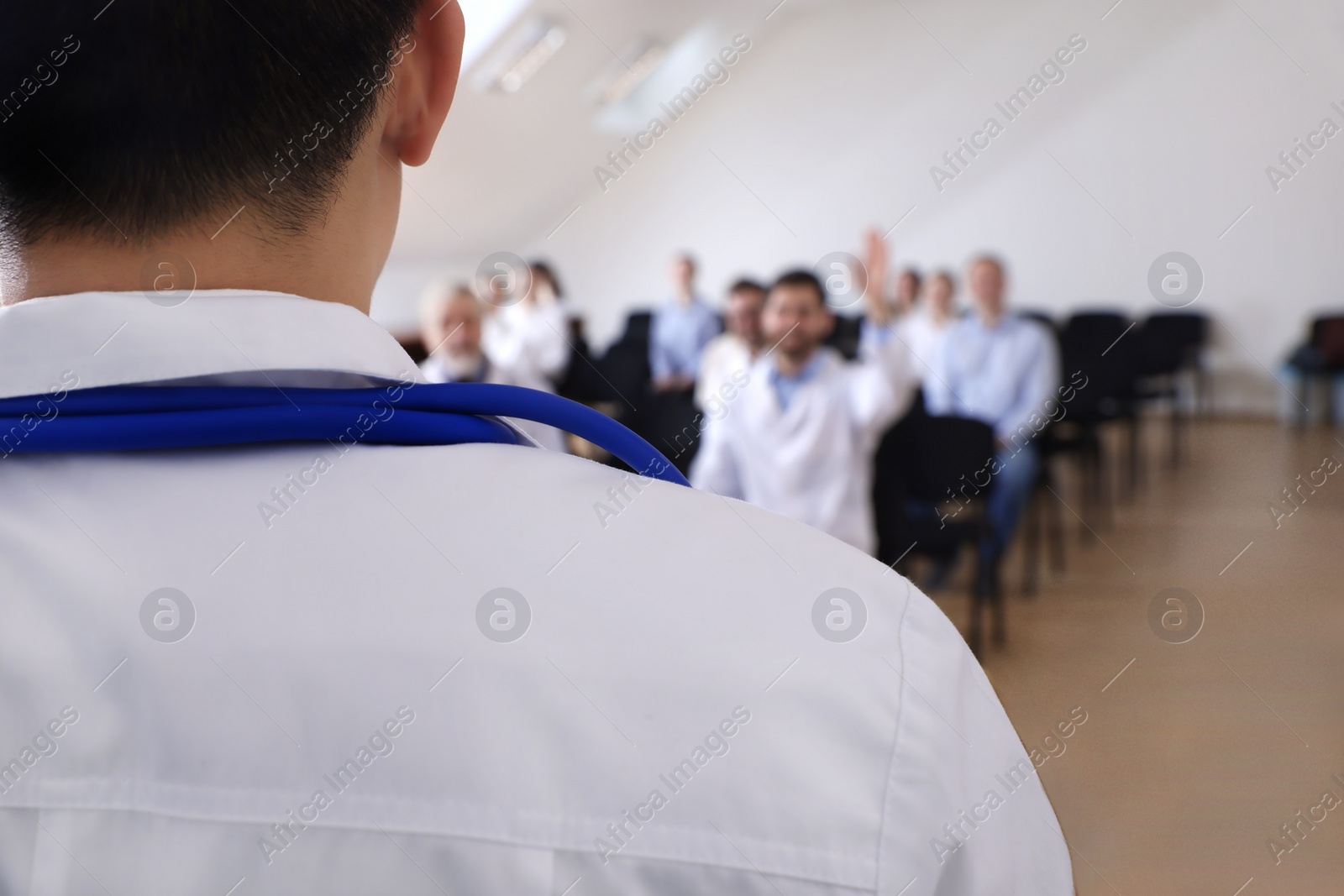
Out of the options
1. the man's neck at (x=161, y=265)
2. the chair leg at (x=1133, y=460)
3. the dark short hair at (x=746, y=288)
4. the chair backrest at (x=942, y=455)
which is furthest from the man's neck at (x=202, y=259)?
the chair leg at (x=1133, y=460)

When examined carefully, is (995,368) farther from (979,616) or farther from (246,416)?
(246,416)

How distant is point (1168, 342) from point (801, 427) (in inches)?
194

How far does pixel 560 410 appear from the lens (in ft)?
1.66

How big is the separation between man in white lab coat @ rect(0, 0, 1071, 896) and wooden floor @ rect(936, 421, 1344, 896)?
2104mm

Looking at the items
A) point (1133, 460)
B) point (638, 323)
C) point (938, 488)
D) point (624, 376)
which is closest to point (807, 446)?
point (938, 488)

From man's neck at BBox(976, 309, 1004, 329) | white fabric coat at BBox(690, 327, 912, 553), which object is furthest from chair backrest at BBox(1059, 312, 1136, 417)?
white fabric coat at BBox(690, 327, 912, 553)

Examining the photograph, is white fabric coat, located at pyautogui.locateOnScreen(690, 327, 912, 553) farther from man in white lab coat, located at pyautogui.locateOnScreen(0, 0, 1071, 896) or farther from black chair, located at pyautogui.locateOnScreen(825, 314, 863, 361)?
black chair, located at pyautogui.locateOnScreen(825, 314, 863, 361)

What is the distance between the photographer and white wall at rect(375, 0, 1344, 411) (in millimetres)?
7914

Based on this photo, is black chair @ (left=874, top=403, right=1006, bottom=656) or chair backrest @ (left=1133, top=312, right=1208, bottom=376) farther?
chair backrest @ (left=1133, top=312, right=1208, bottom=376)

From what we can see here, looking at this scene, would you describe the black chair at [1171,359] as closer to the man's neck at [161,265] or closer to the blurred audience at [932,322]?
the blurred audience at [932,322]

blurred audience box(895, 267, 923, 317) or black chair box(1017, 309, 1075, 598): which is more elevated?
blurred audience box(895, 267, 923, 317)

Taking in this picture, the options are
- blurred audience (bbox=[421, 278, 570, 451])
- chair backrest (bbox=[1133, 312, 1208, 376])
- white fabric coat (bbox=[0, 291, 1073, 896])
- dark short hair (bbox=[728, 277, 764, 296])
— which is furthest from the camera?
chair backrest (bbox=[1133, 312, 1208, 376])

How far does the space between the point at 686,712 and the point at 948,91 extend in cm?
918

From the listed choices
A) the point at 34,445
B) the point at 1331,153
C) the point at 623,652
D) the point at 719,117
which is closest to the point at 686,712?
the point at 623,652
